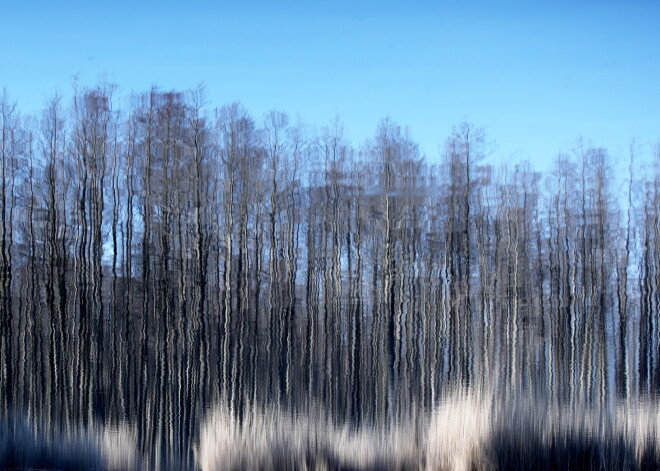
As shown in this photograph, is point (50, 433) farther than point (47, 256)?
No

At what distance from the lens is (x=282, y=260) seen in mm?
8430

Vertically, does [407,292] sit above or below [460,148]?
below

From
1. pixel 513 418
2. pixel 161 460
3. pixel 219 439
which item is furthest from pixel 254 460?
pixel 513 418

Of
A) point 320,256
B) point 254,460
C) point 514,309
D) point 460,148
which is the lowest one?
point 254,460

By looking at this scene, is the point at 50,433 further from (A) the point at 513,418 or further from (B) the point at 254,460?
(A) the point at 513,418

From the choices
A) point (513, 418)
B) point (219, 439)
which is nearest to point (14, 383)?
point (219, 439)

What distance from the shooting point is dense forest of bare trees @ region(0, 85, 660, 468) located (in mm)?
7949

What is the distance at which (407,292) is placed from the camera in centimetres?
816

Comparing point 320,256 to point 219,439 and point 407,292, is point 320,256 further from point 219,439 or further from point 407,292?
point 219,439

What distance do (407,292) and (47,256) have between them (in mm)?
4890

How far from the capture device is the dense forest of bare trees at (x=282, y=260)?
7.95 meters

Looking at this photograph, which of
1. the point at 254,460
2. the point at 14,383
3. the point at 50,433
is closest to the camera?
the point at 254,460

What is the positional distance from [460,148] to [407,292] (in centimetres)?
206

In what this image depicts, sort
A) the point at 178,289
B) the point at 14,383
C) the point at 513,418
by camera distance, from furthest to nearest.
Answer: the point at 178,289, the point at 14,383, the point at 513,418
